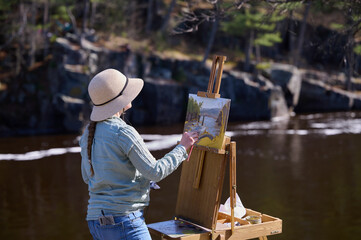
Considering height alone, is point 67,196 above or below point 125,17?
below

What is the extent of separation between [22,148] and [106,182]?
33.4ft

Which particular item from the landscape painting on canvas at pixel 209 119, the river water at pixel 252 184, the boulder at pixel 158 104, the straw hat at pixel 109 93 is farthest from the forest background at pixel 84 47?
the straw hat at pixel 109 93

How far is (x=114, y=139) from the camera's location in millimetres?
2357

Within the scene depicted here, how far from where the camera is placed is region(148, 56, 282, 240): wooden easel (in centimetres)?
312

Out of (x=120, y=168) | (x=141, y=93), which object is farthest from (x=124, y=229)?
(x=141, y=93)

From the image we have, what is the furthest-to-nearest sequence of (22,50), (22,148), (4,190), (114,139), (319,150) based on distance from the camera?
(22,50)
(22,148)
(319,150)
(4,190)
(114,139)

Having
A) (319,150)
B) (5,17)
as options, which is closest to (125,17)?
(5,17)

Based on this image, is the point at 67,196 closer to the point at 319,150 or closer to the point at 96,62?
the point at 319,150

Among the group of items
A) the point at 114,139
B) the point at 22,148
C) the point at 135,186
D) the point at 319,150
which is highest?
the point at 114,139

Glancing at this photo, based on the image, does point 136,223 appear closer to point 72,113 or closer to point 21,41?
point 72,113

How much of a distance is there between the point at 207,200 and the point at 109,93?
108 centimetres

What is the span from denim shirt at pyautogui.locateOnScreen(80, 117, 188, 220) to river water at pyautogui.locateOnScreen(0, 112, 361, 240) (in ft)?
10.1

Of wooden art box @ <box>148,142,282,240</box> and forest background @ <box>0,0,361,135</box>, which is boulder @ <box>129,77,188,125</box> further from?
wooden art box @ <box>148,142,282,240</box>

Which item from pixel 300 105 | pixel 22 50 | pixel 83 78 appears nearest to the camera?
pixel 83 78
